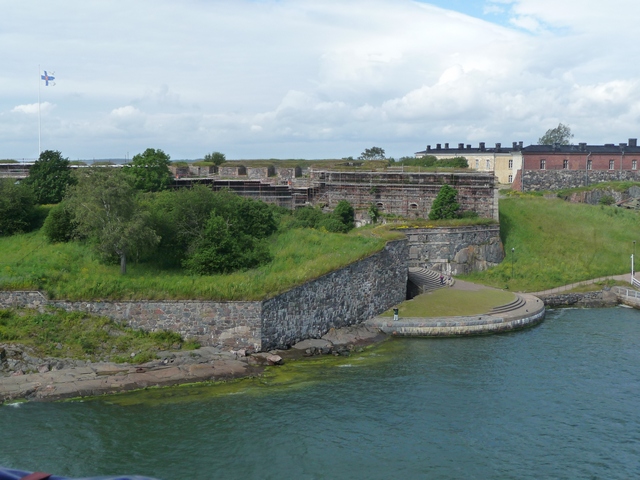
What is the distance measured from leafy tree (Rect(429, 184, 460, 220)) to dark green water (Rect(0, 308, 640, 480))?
17541 mm

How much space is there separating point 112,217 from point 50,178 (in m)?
12.0

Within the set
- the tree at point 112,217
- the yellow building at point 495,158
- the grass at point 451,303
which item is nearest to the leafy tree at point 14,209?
the tree at point 112,217

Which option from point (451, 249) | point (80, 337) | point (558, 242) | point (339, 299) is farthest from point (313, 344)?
point (558, 242)

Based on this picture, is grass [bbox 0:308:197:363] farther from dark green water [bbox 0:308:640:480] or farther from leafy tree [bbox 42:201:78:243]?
leafy tree [bbox 42:201:78:243]

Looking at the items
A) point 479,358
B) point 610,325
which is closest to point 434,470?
point 479,358

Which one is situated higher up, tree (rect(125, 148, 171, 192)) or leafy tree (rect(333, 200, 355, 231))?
tree (rect(125, 148, 171, 192))

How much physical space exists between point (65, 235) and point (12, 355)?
10.3 m

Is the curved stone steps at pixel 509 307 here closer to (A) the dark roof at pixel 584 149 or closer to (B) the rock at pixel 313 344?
(B) the rock at pixel 313 344

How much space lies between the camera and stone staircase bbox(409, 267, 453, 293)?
3756 centimetres

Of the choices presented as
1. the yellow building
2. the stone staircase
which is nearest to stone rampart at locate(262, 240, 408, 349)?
the stone staircase

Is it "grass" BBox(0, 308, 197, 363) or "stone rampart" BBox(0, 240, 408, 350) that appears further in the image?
"stone rampart" BBox(0, 240, 408, 350)

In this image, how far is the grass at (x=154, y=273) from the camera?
2805 cm

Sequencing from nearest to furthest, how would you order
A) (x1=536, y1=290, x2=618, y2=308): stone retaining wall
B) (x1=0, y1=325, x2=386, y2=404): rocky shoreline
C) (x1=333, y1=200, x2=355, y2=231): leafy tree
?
(x1=0, y1=325, x2=386, y2=404): rocky shoreline, (x1=536, y1=290, x2=618, y2=308): stone retaining wall, (x1=333, y1=200, x2=355, y2=231): leafy tree

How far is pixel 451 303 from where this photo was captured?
113 ft
